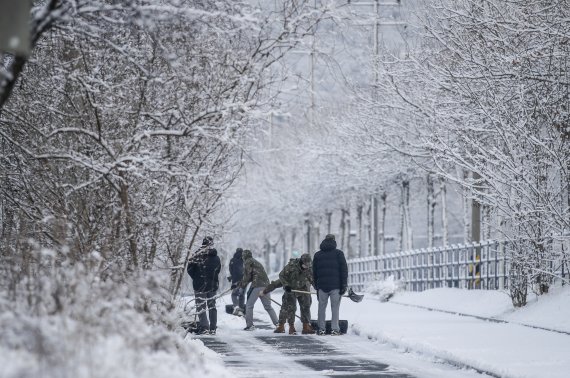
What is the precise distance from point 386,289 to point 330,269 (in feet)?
49.1

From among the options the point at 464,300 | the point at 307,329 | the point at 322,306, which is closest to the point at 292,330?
the point at 307,329

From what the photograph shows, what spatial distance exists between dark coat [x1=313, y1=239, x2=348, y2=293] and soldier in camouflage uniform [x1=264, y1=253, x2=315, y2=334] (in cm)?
74

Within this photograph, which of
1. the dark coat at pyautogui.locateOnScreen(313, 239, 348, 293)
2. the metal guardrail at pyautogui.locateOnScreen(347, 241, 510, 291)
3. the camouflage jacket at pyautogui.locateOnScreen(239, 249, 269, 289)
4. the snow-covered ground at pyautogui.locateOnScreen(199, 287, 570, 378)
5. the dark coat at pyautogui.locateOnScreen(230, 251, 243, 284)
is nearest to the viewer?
the snow-covered ground at pyautogui.locateOnScreen(199, 287, 570, 378)

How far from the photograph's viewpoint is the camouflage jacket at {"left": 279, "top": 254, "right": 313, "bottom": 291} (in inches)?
891

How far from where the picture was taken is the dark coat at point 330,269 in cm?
2158

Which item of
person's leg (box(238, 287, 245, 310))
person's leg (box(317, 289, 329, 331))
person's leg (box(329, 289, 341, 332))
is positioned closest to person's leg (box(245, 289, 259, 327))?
person's leg (box(317, 289, 329, 331))

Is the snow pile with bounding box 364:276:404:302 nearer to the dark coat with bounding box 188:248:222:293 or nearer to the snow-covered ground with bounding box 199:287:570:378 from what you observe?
the snow-covered ground with bounding box 199:287:570:378

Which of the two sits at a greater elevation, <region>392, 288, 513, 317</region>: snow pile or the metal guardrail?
the metal guardrail

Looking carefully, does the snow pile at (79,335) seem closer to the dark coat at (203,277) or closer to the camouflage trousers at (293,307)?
the dark coat at (203,277)

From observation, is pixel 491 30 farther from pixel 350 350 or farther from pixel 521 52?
pixel 350 350

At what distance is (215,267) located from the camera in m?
22.0

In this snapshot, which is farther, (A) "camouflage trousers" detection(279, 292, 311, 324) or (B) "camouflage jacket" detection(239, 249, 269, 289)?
(B) "camouflage jacket" detection(239, 249, 269, 289)

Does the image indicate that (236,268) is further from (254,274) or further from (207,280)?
(207,280)

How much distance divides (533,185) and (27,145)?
31.7 feet
